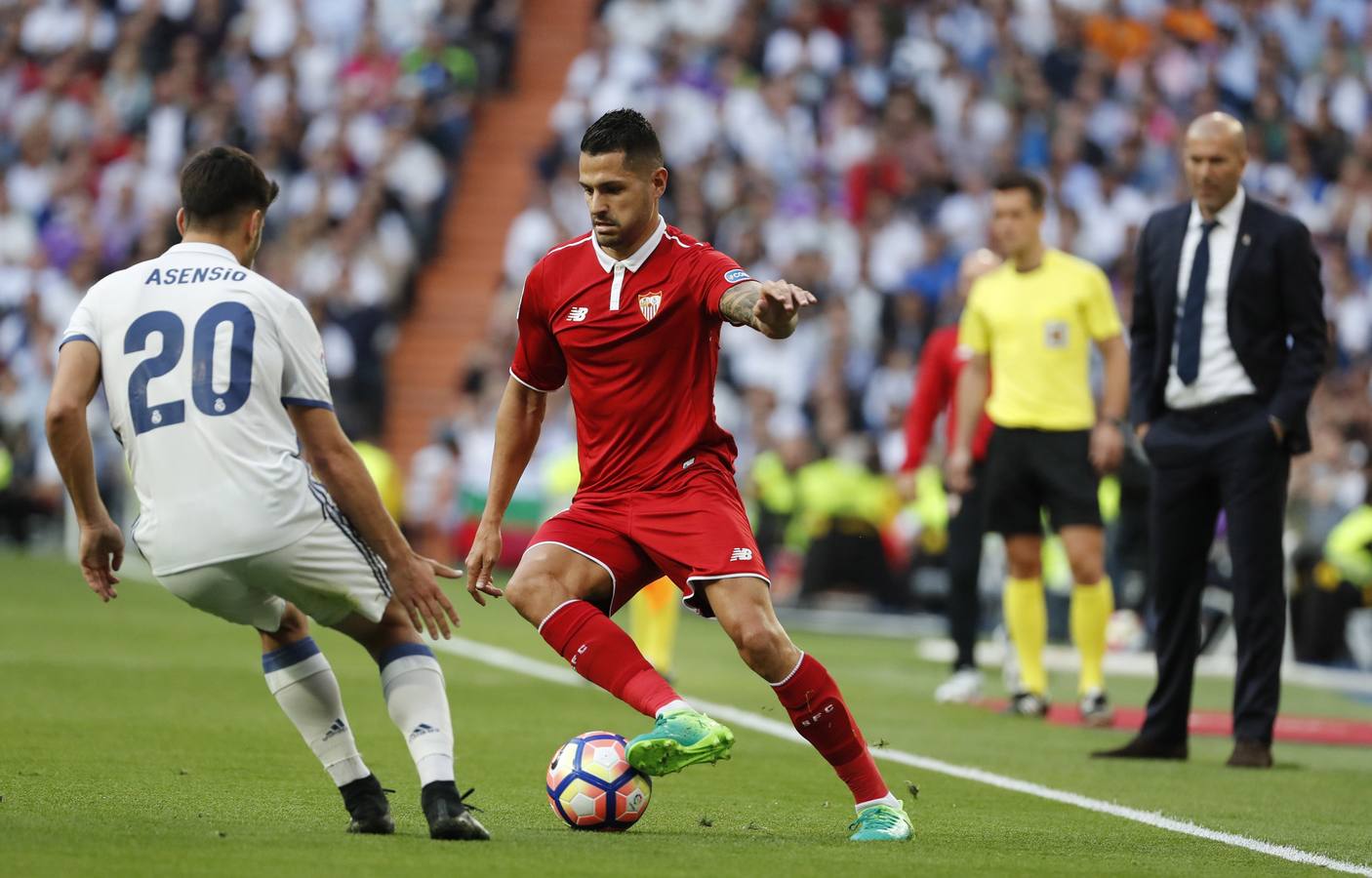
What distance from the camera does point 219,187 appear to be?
18.9 feet

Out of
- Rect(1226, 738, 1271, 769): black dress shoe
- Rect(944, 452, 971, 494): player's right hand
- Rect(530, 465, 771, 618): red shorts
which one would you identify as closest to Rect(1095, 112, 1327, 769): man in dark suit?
Rect(1226, 738, 1271, 769): black dress shoe

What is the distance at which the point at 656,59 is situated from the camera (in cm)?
2498

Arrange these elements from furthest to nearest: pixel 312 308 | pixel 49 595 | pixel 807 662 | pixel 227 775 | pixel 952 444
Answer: pixel 312 308
pixel 49 595
pixel 952 444
pixel 227 775
pixel 807 662

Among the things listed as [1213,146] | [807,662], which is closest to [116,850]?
[807,662]

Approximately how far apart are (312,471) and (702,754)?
1.38 meters

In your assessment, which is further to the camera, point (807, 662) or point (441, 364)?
point (441, 364)

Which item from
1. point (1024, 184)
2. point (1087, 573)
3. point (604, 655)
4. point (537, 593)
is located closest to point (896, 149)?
point (1024, 184)

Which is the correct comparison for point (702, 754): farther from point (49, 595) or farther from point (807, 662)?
point (49, 595)

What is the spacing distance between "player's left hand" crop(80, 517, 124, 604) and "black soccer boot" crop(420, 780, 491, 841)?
3.34ft

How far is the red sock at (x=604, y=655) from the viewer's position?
6004mm

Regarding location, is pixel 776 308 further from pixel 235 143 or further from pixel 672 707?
pixel 235 143

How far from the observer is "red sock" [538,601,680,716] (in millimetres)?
6004

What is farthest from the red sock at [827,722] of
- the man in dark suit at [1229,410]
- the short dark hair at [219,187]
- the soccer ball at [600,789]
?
the man in dark suit at [1229,410]

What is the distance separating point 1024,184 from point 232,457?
20.4 feet
